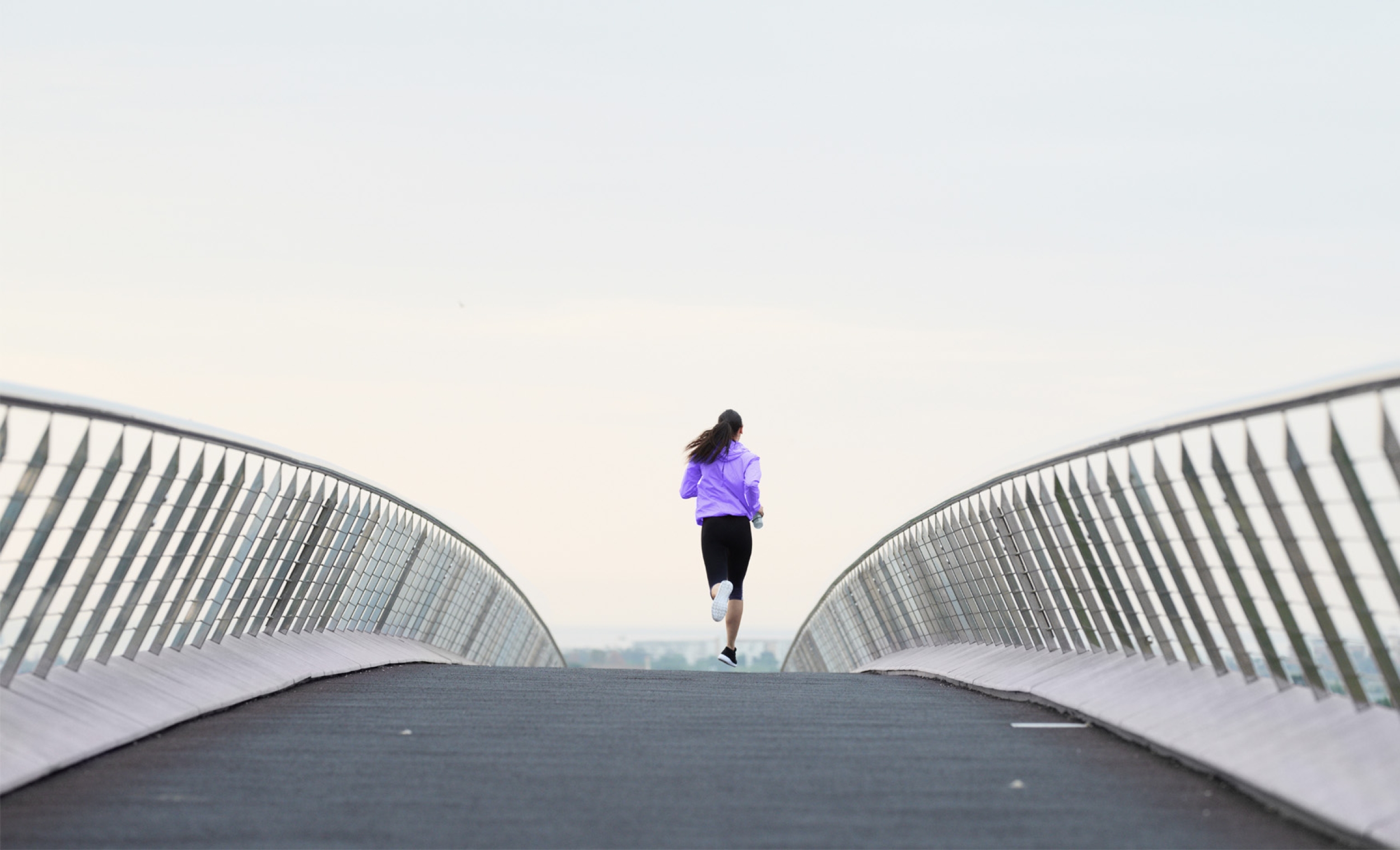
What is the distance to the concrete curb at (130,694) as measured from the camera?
17.2 ft

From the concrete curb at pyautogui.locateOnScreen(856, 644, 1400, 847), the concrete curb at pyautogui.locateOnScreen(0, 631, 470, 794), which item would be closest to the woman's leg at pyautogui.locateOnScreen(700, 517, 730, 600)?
the concrete curb at pyautogui.locateOnScreen(0, 631, 470, 794)

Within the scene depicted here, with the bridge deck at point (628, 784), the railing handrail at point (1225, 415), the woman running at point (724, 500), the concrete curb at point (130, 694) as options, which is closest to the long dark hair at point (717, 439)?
the woman running at point (724, 500)

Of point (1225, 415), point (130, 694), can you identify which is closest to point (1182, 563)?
point (1225, 415)

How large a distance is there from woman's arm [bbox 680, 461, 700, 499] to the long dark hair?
0.09 metres

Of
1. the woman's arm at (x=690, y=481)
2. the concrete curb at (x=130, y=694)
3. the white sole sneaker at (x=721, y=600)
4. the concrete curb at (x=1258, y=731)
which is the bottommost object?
the concrete curb at (x=130, y=694)

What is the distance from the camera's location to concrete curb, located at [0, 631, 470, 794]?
5246mm

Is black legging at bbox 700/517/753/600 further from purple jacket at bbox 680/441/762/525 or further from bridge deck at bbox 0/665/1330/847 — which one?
bridge deck at bbox 0/665/1330/847

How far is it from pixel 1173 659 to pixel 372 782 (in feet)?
12.0

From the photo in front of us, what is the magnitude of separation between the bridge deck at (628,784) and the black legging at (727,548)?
3578mm

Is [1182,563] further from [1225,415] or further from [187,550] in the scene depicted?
[187,550]

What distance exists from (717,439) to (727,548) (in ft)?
2.68

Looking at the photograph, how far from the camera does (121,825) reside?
4.25 metres

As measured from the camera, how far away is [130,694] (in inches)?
256

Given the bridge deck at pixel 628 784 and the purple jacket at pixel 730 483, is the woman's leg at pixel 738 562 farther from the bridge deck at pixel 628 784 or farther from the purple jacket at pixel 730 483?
the bridge deck at pixel 628 784
